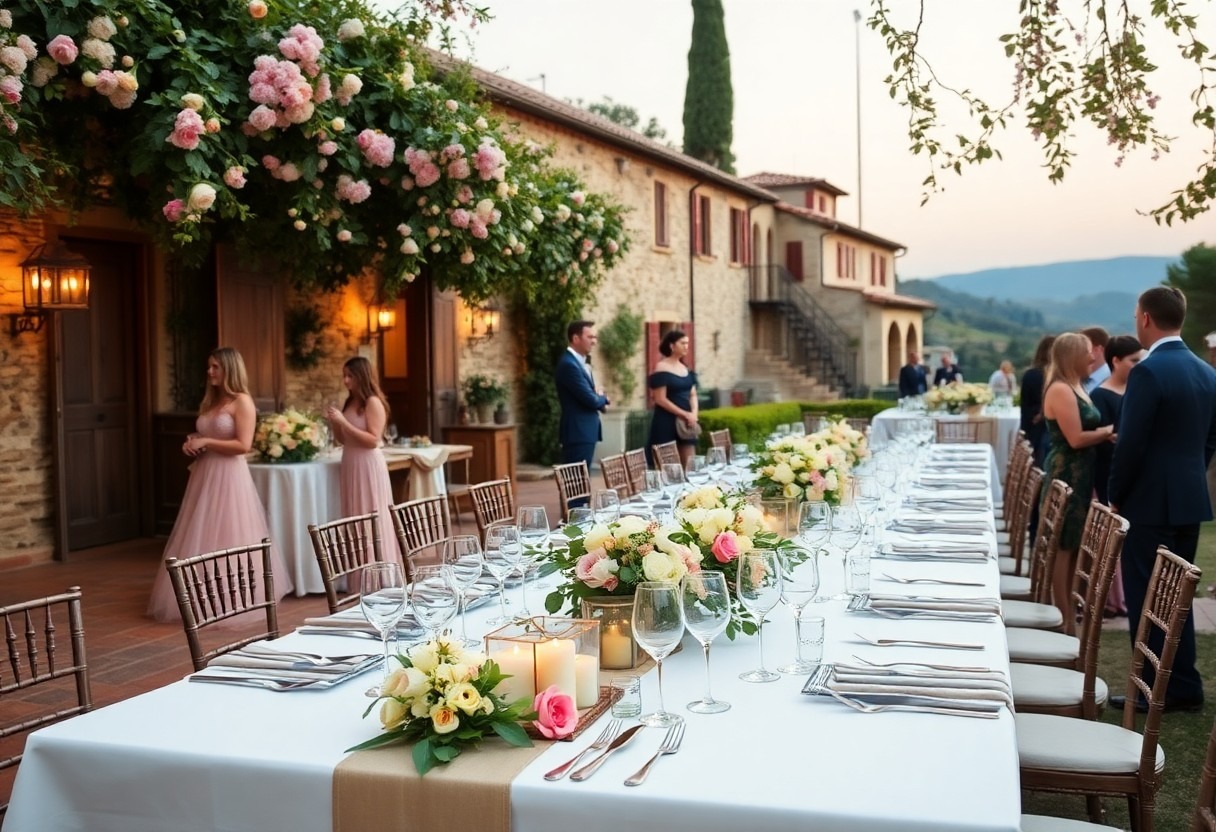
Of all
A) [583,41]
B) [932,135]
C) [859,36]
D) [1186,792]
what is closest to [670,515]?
[932,135]

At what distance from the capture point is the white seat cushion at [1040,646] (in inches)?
152

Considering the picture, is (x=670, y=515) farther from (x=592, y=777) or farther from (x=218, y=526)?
(x=218, y=526)

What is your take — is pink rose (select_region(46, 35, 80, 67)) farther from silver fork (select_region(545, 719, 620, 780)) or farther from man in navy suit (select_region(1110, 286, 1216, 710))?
man in navy suit (select_region(1110, 286, 1216, 710))

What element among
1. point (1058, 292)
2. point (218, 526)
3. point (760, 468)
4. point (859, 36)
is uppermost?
point (859, 36)

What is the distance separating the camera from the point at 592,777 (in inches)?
70.6

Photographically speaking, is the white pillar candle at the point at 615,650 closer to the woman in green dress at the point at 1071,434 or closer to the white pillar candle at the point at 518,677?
the white pillar candle at the point at 518,677

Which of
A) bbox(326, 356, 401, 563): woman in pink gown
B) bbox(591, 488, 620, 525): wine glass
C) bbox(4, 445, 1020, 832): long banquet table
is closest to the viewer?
bbox(4, 445, 1020, 832): long banquet table

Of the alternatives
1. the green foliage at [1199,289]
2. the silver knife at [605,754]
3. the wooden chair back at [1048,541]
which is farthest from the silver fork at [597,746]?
the green foliage at [1199,289]

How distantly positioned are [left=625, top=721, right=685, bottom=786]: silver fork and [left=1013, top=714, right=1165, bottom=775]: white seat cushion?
116 cm

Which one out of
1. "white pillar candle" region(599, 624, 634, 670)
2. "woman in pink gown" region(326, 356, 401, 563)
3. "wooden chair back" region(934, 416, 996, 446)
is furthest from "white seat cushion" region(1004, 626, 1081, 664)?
"wooden chair back" region(934, 416, 996, 446)

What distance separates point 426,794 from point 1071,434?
4788 mm

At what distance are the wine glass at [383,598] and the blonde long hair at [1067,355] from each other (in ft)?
14.3

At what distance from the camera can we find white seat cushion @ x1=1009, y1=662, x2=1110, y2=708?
329 centimetres

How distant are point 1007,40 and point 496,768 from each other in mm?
3169
